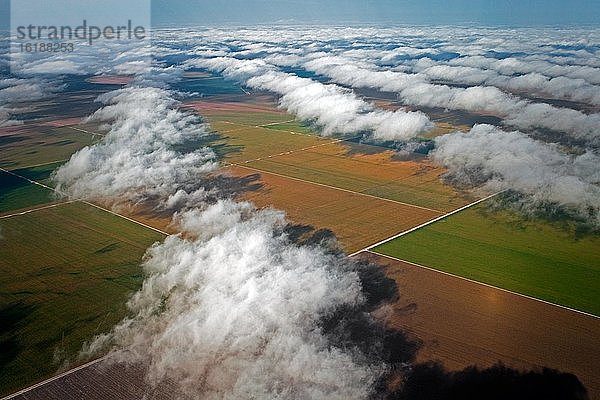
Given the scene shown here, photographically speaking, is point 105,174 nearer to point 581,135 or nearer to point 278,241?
point 278,241

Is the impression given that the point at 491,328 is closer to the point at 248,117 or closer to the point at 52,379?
the point at 52,379

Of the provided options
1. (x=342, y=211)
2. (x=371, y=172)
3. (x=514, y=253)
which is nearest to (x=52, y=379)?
(x=342, y=211)

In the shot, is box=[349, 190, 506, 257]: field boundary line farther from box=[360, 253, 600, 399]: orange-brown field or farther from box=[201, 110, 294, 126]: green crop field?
box=[201, 110, 294, 126]: green crop field

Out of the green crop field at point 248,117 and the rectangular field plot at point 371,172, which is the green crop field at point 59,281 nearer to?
the rectangular field plot at point 371,172

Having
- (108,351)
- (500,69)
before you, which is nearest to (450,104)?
(500,69)

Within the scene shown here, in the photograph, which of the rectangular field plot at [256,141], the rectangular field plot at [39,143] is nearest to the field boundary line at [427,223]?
the rectangular field plot at [256,141]

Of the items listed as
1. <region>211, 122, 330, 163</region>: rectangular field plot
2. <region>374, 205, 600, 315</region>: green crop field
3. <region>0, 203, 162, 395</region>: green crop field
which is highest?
<region>211, 122, 330, 163</region>: rectangular field plot

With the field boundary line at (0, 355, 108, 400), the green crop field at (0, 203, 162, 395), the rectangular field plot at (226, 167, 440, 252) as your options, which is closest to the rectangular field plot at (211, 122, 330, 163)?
the rectangular field plot at (226, 167, 440, 252)
